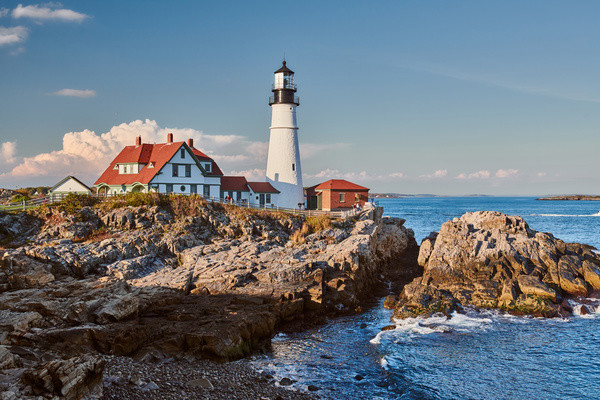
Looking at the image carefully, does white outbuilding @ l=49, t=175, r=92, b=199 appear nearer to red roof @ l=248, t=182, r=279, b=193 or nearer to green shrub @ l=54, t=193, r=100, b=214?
green shrub @ l=54, t=193, r=100, b=214

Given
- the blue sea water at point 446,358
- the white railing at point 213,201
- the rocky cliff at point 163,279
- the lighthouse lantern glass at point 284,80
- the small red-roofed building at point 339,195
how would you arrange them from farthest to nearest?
the small red-roofed building at point 339,195 → the lighthouse lantern glass at point 284,80 → the white railing at point 213,201 → the rocky cliff at point 163,279 → the blue sea water at point 446,358

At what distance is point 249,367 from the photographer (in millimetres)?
15781

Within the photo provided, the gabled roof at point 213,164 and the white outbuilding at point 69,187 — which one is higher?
the gabled roof at point 213,164

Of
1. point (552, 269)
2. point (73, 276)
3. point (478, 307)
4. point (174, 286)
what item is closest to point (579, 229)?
point (552, 269)

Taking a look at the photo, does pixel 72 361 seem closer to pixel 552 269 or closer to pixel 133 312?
pixel 133 312

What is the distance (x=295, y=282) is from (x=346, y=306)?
3.08m

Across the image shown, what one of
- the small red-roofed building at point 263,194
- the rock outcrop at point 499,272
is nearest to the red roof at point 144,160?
the small red-roofed building at point 263,194

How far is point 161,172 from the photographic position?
130ft

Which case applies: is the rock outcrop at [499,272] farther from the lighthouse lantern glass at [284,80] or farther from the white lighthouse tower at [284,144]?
the lighthouse lantern glass at [284,80]

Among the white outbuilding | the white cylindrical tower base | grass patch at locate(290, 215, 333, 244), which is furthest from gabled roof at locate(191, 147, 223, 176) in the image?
grass patch at locate(290, 215, 333, 244)

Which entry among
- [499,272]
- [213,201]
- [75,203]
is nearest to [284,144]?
[213,201]

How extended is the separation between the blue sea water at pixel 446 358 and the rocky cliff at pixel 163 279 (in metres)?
2.26

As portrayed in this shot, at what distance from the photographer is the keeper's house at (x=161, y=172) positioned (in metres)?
39.9

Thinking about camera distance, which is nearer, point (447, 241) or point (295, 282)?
point (295, 282)
